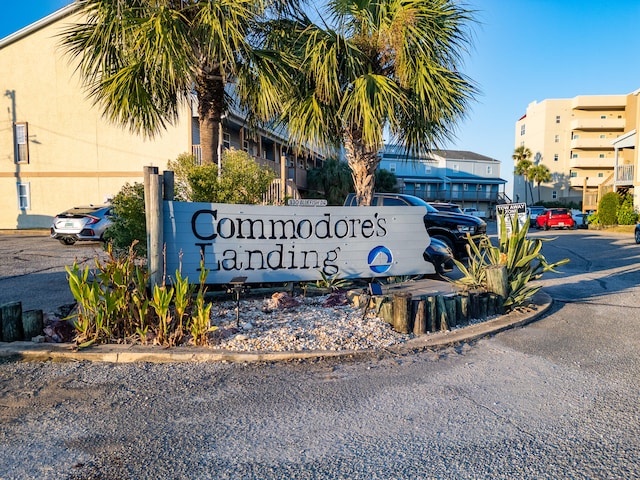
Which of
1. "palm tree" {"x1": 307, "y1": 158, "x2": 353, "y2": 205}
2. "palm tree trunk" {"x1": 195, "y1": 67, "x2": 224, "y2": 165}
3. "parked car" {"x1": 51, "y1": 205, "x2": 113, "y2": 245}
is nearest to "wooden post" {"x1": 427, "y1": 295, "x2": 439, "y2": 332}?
"palm tree trunk" {"x1": 195, "y1": 67, "x2": 224, "y2": 165}

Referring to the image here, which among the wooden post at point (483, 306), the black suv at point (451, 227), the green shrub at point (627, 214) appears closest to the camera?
the wooden post at point (483, 306)

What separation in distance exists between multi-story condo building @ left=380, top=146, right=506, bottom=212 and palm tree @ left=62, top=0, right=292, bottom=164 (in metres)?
46.0

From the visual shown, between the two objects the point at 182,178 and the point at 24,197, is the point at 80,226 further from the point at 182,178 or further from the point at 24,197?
the point at 24,197

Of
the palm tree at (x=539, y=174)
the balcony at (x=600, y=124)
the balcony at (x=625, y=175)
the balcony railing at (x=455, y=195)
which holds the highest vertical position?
the balcony at (x=600, y=124)

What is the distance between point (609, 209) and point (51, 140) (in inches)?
1219

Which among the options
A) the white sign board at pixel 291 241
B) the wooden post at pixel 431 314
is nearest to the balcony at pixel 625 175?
the white sign board at pixel 291 241

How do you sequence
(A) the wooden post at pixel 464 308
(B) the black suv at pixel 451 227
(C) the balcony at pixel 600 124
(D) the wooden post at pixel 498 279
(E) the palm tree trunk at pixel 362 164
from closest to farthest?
1. (A) the wooden post at pixel 464 308
2. (D) the wooden post at pixel 498 279
3. (E) the palm tree trunk at pixel 362 164
4. (B) the black suv at pixel 451 227
5. (C) the balcony at pixel 600 124

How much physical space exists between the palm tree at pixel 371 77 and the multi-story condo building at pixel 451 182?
45.1 m

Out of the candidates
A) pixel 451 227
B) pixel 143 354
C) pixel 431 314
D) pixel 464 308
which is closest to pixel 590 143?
pixel 451 227

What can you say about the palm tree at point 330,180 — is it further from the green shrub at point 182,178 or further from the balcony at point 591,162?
the balcony at point 591,162

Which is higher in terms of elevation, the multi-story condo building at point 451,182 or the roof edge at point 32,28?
the roof edge at point 32,28

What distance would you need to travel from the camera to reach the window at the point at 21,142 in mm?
21547

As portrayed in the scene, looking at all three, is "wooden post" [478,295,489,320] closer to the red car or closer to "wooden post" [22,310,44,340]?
"wooden post" [22,310,44,340]

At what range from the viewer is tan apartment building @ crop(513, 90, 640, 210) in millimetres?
53719
